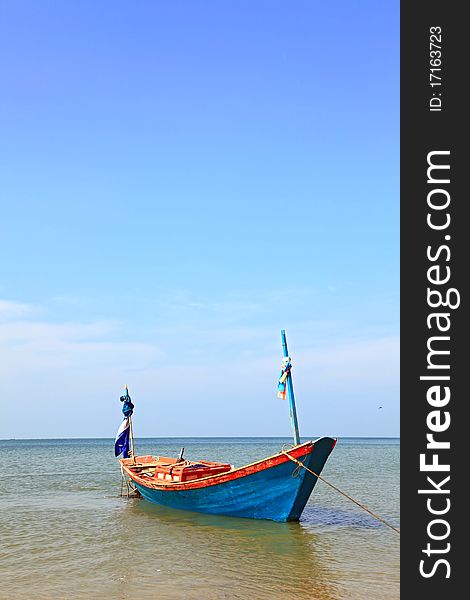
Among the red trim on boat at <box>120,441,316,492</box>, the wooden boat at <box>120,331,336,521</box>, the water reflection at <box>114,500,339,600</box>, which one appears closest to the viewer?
the water reflection at <box>114,500,339,600</box>

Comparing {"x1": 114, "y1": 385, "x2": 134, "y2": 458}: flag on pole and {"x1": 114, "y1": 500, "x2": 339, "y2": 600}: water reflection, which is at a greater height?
{"x1": 114, "y1": 385, "x2": 134, "y2": 458}: flag on pole

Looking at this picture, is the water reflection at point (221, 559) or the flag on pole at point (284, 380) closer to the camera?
the water reflection at point (221, 559)

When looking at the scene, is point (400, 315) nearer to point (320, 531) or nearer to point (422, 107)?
point (422, 107)

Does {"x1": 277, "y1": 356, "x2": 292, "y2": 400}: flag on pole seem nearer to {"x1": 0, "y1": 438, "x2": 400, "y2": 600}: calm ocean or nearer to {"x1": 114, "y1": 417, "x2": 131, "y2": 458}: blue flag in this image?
{"x1": 0, "y1": 438, "x2": 400, "y2": 600}: calm ocean

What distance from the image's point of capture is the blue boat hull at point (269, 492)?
18906 mm

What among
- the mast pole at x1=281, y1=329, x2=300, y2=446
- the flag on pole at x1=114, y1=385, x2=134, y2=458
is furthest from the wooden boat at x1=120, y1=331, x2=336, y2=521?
the flag on pole at x1=114, y1=385, x2=134, y2=458

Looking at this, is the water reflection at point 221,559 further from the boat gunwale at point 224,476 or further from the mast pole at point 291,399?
the mast pole at point 291,399

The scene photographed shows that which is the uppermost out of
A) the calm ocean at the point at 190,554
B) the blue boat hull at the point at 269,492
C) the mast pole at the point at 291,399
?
the mast pole at the point at 291,399

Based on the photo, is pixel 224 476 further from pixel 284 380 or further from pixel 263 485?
pixel 284 380

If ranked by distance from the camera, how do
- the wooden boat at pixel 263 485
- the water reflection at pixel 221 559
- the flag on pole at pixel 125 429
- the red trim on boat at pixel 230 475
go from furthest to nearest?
the flag on pole at pixel 125 429 < the wooden boat at pixel 263 485 < the red trim on boat at pixel 230 475 < the water reflection at pixel 221 559

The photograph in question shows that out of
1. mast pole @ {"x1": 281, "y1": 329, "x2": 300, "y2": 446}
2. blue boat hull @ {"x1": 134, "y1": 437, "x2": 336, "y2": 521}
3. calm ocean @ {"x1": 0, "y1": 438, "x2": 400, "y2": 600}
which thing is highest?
mast pole @ {"x1": 281, "y1": 329, "x2": 300, "y2": 446}

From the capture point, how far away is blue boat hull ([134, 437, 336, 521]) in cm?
1891

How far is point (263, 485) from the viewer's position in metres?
19.7

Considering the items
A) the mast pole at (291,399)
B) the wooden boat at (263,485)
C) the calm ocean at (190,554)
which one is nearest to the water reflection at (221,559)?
the calm ocean at (190,554)
